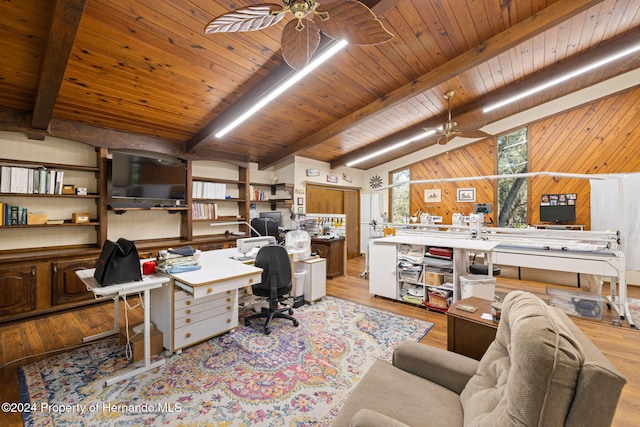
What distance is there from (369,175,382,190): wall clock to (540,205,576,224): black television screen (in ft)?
11.9

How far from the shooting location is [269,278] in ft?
9.09

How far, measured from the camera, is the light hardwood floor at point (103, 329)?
6.09ft

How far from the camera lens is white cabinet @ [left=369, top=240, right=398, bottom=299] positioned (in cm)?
374

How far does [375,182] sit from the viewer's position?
25.1 ft

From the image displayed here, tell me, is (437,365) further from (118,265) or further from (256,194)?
(256,194)

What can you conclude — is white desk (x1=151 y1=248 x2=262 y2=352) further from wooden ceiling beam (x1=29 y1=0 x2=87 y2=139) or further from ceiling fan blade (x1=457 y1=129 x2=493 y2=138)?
ceiling fan blade (x1=457 y1=129 x2=493 y2=138)

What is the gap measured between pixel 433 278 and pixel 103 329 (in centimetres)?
Result: 387

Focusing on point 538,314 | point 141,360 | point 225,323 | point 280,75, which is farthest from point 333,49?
point 141,360

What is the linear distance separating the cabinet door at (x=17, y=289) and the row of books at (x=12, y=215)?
21.5 inches

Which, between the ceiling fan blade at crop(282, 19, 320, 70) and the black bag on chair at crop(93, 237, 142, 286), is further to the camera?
the black bag on chair at crop(93, 237, 142, 286)

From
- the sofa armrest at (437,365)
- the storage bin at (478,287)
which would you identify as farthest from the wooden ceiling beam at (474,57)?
the sofa armrest at (437,365)

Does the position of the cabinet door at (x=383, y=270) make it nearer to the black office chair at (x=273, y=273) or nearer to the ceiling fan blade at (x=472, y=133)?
the black office chair at (x=273, y=273)

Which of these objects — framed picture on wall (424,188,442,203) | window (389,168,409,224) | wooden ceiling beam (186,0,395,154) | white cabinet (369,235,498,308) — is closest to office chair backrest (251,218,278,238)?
wooden ceiling beam (186,0,395,154)

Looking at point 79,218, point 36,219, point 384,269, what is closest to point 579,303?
point 384,269
